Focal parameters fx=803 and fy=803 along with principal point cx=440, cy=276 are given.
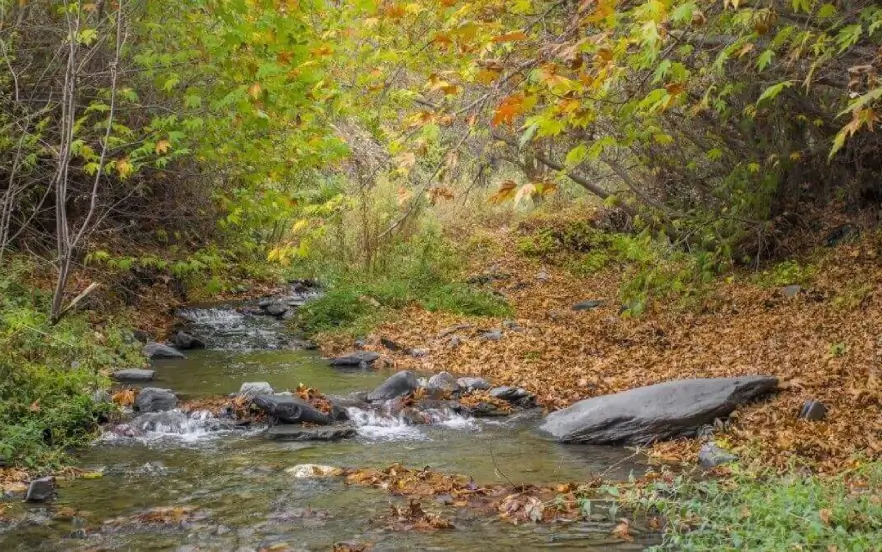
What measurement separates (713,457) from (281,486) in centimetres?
313

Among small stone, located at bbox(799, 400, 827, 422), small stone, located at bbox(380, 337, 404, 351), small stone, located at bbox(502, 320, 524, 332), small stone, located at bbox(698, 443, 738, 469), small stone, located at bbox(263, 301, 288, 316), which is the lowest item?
small stone, located at bbox(502, 320, 524, 332)

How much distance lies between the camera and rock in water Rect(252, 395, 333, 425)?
24.4ft

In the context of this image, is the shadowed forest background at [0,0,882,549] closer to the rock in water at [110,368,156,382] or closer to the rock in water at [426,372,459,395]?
the rock in water at [110,368,156,382]

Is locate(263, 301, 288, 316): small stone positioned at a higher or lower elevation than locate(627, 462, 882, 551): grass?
lower

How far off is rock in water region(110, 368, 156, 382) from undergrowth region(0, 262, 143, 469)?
0.40 meters

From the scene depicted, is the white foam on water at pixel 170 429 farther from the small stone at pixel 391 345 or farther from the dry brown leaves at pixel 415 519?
the small stone at pixel 391 345

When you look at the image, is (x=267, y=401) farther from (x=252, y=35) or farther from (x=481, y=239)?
(x=481, y=239)

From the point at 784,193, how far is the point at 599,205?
945 cm

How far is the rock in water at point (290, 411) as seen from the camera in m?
7.44

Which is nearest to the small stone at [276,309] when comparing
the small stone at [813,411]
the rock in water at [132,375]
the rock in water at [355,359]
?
the rock in water at [355,359]

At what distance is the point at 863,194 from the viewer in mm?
11297

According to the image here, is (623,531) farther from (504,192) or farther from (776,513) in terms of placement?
(504,192)

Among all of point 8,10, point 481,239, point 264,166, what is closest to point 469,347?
point 264,166

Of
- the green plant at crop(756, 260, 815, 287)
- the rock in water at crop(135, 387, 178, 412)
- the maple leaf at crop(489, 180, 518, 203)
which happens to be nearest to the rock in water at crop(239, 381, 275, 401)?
the rock in water at crop(135, 387, 178, 412)
